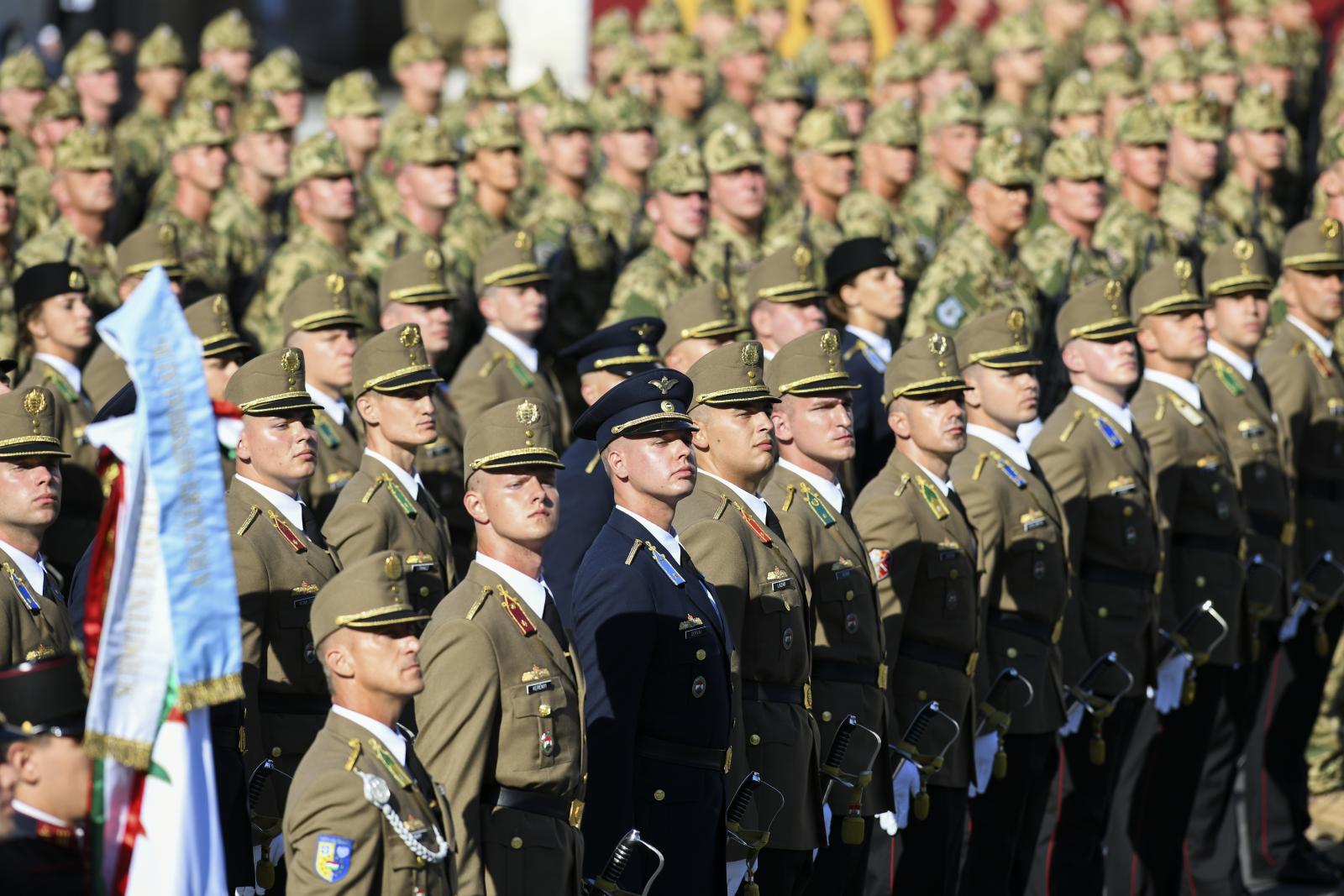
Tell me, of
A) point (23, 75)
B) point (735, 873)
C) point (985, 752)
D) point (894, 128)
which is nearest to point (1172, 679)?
point (985, 752)

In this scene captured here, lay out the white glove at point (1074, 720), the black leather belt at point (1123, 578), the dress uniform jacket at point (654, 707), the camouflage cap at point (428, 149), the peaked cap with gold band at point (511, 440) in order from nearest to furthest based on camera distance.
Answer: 1. the peaked cap with gold band at point (511, 440)
2. the dress uniform jacket at point (654, 707)
3. the white glove at point (1074, 720)
4. the black leather belt at point (1123, 578)
5. the camouflage cap at point (428, 149)

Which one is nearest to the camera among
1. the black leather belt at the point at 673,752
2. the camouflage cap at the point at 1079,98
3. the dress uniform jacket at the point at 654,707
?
the dress uniform jacket at the point at 654,707

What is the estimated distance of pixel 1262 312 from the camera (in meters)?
10.2

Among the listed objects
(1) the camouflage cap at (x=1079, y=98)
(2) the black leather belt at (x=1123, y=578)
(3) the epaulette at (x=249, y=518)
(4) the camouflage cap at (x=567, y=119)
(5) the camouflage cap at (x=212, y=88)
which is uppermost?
(5) the camouflage cap at (x=212, y=88)

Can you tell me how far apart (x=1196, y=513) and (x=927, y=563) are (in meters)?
2.08

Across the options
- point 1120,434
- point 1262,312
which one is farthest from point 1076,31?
point 1120,434

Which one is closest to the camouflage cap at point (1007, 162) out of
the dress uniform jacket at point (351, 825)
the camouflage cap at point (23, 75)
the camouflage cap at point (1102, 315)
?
the camouflage cap at point (1102, 315)

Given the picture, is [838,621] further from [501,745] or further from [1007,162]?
[1007,162]

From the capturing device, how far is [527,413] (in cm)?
621

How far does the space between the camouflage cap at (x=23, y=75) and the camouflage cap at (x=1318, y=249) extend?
7.55 meters

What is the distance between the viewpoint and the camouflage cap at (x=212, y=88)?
543 inches

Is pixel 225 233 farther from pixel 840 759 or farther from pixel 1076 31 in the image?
pixel 1076 31

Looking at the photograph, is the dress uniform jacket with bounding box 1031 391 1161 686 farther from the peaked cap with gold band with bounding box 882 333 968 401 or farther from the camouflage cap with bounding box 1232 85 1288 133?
the camouflage cap with bounding box 1232 85 1288 133

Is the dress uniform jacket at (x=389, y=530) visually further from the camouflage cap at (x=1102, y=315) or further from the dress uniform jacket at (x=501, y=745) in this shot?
the camouflage cap at (x=1102, y=315)
